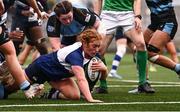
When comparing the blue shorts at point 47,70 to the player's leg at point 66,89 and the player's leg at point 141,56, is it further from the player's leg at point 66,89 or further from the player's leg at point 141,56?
the player's leg at point 141,56

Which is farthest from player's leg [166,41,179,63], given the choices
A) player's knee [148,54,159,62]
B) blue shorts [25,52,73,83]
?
blue shorts [25,52,73,83]

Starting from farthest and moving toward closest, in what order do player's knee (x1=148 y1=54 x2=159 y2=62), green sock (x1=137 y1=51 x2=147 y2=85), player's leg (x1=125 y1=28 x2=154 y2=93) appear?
1. player's knee (x1=148 y1=54 x2=159 y2=62)
2. green sock (x1=137 y1=51 x2=147 y2=85)
3. player's leg (x1=125 y1=28 x2=154 y2=93)

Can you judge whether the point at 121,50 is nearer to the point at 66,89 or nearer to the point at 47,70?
the point at 66,89

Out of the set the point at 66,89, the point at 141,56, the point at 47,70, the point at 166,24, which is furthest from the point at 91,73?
the point at 166,24

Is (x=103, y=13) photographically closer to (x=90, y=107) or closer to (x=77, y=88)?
(x=77, y=88)

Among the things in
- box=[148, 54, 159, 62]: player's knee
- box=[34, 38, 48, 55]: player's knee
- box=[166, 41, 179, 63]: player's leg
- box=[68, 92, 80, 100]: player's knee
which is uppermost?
box=[68, 92, 80, 100]: player's knee

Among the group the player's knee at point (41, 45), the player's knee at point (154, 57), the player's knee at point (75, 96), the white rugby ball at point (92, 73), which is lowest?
the player's knee at point (41, 45)

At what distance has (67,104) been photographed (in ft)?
32.0

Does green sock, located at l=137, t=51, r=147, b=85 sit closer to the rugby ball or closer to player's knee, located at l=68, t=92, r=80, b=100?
the rugby ball

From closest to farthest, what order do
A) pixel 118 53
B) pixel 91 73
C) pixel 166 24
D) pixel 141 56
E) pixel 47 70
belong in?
→ pixel 47 70
pixel 91 73
pixel 141 56
pixel 166 24
pixel 118 53

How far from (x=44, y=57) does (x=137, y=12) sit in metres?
1.91

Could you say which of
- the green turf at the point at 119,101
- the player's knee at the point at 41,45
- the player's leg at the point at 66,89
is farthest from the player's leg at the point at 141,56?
the player's knee at the point at 41,45

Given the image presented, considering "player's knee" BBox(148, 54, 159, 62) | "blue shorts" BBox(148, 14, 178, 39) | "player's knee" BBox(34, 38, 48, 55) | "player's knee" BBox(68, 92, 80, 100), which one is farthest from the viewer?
"player's knee" BBox(34, 38, 48, 55)

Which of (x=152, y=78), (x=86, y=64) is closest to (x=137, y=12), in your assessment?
(x=86, y=64)
